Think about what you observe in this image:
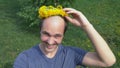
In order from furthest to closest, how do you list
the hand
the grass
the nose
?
the grass < the hand < the nose

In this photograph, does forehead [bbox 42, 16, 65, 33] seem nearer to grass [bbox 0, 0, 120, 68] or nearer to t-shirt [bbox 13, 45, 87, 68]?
t-shirt [bbox 13, 45, 87, 68]

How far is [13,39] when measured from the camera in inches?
329

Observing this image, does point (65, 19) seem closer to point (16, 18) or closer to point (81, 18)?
point (81, 18)

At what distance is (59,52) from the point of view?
11.5 feet

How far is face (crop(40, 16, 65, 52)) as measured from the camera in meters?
3.28

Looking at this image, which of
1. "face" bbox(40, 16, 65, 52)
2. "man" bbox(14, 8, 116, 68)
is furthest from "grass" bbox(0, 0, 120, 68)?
"face" bbox(40, 16, 65, 52)

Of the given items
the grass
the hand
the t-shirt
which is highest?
the hand

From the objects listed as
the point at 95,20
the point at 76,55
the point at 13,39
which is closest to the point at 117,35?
the point at 95,20

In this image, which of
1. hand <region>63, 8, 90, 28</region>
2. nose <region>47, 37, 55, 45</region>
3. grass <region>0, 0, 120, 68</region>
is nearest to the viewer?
nose <region>47, 37, 55, 45</region>

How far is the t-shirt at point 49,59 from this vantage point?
3338mm

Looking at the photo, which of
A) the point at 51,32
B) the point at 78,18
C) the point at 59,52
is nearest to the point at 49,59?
the point at 59,52

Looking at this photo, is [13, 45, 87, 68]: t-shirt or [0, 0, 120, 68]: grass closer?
[13, 45, 87, 68]: t-shirt

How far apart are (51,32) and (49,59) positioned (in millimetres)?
316

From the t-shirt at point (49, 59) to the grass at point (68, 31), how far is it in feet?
10.3
